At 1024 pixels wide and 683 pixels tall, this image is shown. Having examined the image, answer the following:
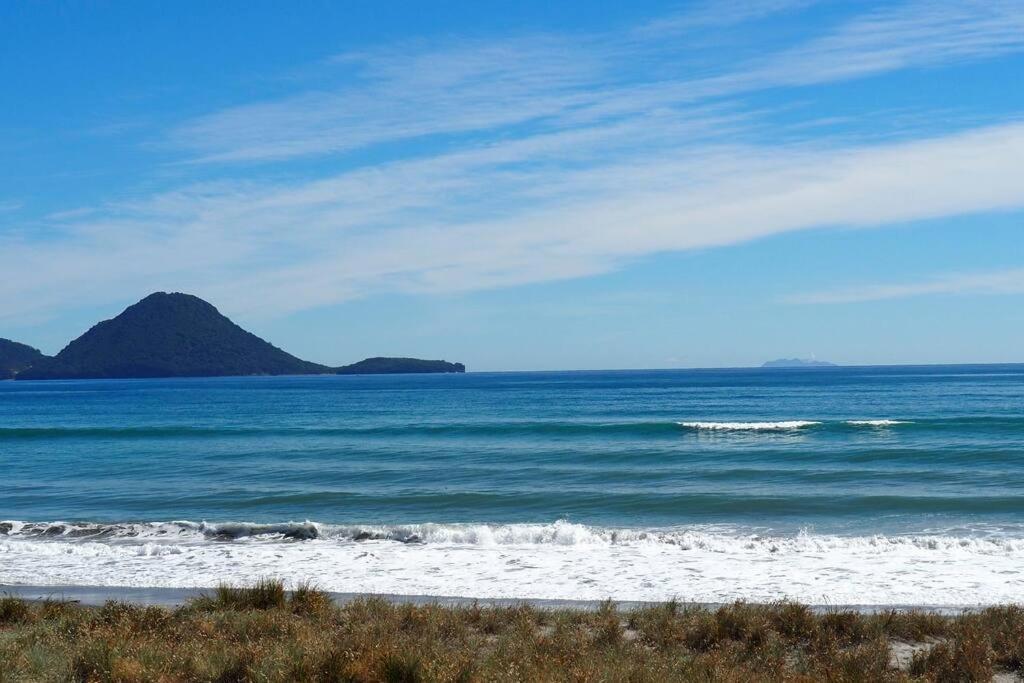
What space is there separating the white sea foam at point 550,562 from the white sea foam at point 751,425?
25.2 meters

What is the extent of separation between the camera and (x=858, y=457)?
29.5 meters

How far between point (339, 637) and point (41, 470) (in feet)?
Result: 86.8

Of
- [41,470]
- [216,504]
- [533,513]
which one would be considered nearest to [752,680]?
[533,513]

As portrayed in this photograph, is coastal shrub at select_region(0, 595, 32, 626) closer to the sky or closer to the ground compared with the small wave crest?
closer to the sky

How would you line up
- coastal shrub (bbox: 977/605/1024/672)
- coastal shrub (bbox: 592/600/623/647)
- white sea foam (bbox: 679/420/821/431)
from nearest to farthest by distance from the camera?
1. coastal shrub (bbox: 977/605/1024/672)
2. coastal shrub (bbox: 592/600/623/647)
3. white sea foam (bbox: 679/420/821/431)

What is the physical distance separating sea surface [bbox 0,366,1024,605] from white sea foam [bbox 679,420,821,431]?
0.19 m

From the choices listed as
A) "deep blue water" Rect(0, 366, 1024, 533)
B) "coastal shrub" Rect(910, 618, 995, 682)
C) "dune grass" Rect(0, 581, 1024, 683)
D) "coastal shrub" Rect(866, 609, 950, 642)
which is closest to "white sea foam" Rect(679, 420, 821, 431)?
"deep blue water" Rect(0, 366, 1024, 533)

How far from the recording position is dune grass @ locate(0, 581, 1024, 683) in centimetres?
791

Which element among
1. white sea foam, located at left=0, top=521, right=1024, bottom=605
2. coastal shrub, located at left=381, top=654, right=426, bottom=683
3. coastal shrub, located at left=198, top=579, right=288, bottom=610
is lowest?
white sea foam, located at left=0, top=521, right=1024, bottom=605

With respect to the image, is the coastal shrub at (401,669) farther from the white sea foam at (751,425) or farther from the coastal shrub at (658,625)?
the white sea foam at (751,425)

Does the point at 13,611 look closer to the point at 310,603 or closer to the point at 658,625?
the point at 310,603

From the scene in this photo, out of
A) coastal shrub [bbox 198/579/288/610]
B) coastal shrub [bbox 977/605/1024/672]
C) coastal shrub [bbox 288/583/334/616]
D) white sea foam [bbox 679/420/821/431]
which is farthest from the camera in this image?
white sea foam [bbox 679/420/821/431]

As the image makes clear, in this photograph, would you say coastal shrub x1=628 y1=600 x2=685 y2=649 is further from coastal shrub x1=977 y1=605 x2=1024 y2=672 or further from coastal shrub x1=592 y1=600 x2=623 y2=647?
coastal shrub x1=977 y1=605 x2=1024 y2=672

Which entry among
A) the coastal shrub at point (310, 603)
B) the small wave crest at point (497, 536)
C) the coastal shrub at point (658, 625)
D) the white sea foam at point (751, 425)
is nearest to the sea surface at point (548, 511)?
the small wave crest at point (497, 536)
